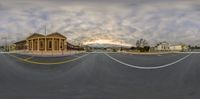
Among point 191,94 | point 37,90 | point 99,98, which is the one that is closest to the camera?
point 99,98

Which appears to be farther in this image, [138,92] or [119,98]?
[138,92]

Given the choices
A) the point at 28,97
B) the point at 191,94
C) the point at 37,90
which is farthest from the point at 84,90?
the point at 191,94

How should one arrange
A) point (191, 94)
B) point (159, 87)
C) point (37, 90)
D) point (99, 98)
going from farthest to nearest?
point (159, 87) → point (37, 90) → point (191, 94) → point (99, 98)

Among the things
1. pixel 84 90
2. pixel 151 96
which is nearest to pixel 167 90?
pixel 151 96

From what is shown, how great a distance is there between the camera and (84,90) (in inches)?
483

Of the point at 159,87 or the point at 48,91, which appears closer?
the point at 48,91

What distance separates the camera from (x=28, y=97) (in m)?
10.5

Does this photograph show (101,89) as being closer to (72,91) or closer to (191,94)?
(72,91)

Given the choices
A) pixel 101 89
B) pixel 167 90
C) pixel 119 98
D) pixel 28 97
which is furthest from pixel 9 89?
pixel 167 90

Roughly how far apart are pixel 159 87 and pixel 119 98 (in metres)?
3.37

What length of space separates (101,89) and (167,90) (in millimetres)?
2129

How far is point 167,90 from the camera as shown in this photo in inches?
497

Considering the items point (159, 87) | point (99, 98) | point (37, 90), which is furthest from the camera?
point (159, 87)

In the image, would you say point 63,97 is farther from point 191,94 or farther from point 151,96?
point 191,94
